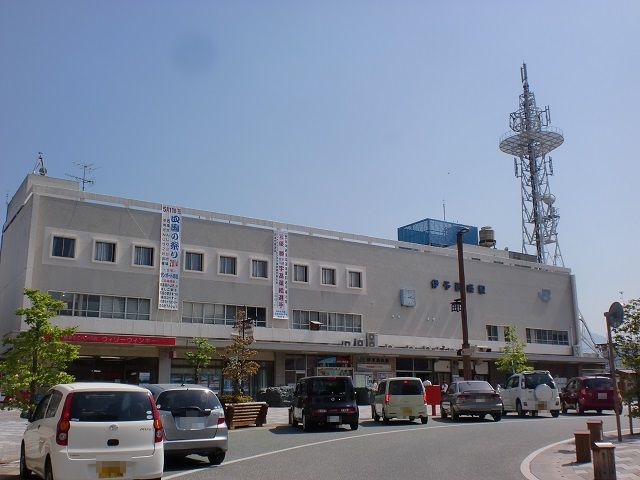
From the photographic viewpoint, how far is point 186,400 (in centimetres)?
1308

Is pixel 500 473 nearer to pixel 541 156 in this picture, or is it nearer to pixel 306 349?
pixel 306 349

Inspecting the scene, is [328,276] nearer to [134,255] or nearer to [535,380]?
[134,255]

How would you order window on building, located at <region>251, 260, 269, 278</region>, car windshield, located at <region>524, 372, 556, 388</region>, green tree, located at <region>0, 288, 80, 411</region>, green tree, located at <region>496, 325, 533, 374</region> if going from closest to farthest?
1. green tree, located at <region>0, 288, 80, 411</region>
2. car windshield, located at <region>524, 372, 556, 388</region>
3. window on building, located at <region>251, 260, 269, 278</region>
4. green tree, located at <region>496, 325, 533, 374</region>

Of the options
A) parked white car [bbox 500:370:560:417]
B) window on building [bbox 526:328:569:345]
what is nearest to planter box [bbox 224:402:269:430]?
parked white car [bbox 500:370:560:417]

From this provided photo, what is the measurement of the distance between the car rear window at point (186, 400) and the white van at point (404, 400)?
1100cm

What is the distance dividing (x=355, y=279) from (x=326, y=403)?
87.4 feet

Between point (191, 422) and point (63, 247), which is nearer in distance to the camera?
point (191, 422)

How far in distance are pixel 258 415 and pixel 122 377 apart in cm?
1848

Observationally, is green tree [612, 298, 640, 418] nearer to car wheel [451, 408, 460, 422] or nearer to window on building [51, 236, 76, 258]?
car wheel [451, 408, 460, 422]

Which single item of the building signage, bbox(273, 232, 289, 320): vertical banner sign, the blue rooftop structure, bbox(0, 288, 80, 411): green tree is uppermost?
the blue rooftop structure

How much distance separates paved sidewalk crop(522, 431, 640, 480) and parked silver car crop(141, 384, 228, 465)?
5.90 metres

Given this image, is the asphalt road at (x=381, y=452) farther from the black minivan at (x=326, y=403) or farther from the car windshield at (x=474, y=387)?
the car windshield at (x=474, y=387)

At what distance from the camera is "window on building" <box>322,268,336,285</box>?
148 feet

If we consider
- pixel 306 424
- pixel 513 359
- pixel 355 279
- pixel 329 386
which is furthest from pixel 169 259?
pixel 513 359
